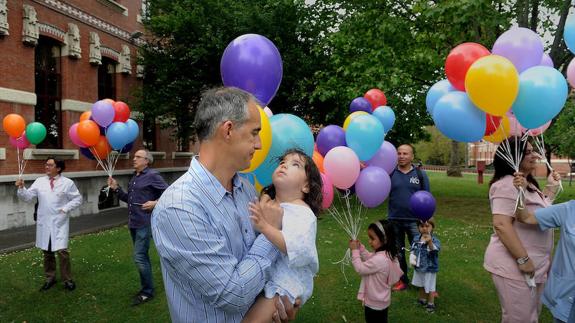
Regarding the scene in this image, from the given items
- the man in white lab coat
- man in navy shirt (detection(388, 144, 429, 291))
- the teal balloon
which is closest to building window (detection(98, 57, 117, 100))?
the man in white lab coat

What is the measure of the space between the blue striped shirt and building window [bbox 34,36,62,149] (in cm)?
1145

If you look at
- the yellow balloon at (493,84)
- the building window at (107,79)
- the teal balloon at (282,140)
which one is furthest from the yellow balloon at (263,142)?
the building window at (107,79)

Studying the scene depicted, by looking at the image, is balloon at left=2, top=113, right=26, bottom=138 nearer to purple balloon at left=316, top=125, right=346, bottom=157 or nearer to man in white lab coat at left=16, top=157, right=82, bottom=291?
man in white lab coat at left=16, top=157, right=82, bottom=291

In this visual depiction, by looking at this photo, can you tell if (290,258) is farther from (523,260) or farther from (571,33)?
(571,33)

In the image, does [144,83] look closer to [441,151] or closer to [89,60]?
[89,60]

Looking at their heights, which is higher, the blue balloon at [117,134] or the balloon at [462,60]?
the balloon at [462,60]

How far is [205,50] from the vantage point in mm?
12570

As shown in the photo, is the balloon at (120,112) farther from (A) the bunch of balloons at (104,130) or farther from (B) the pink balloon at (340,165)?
(B) the pink balloon at (340,165)

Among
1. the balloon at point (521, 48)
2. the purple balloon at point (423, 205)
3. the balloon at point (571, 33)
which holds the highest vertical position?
the balloon at point (571, 33)

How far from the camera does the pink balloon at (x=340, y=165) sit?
146 inches

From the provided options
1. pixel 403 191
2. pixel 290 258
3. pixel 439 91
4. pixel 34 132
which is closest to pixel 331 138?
pixel 439 91

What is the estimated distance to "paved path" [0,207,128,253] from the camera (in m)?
8.09

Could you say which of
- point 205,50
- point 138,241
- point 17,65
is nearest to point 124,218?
point 17,65

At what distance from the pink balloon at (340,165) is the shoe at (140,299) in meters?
2.98
